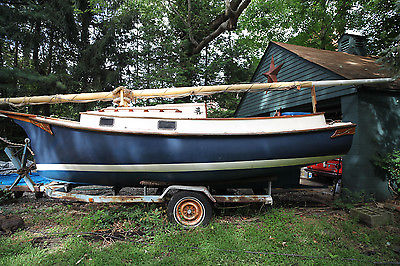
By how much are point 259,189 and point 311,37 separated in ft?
64.5

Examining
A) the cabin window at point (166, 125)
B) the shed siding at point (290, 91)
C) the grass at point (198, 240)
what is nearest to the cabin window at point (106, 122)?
the cabin window at point (166, 125)

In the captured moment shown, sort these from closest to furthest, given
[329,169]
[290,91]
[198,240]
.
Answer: [198,240] → [329,169] → [290,91]

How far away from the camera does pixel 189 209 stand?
153 inches

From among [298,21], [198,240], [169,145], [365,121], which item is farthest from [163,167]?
[298,21]

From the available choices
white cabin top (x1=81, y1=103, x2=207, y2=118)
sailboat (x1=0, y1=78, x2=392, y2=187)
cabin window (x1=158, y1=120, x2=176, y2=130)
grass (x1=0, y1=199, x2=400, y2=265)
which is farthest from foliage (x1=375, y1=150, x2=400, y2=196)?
cabin window (x1=158, y1=120, x2=176, y2=130)

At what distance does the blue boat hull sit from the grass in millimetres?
850

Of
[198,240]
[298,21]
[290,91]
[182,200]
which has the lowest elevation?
[198,240]

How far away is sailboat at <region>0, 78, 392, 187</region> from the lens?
3.77 meters

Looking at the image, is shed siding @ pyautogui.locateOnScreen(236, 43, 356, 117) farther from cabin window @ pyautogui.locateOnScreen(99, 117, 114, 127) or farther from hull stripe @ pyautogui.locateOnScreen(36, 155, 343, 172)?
cabin window @ pyautogui.locateOnScreen(99, 117, 114, 127)

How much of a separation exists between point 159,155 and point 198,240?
1.60 metres

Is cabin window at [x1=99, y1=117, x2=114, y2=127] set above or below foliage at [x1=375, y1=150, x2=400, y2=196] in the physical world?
above

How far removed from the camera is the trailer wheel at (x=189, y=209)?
378cm

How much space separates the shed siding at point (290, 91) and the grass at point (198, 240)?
382 centimetres

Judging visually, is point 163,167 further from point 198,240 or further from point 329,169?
point 329,169
